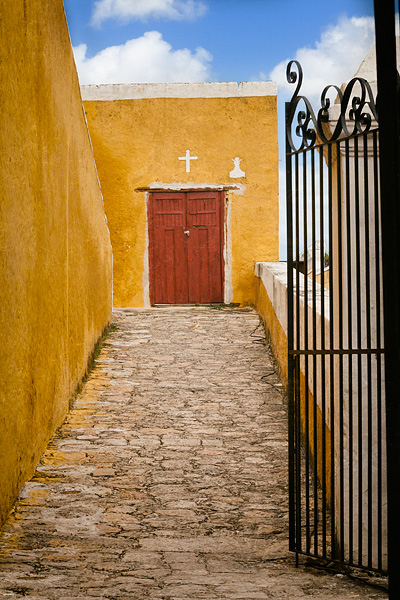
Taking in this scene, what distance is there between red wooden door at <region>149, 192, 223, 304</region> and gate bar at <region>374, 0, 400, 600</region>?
8606 mm

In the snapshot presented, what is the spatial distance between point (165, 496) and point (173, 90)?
8323mm

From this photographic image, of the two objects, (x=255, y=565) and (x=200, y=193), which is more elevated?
(x=200, y=193)

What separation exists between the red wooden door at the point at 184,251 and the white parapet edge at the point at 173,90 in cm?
171

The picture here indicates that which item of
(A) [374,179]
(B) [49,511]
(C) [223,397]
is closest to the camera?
(A) [374,179]

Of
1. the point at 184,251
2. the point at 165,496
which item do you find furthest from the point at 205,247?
the point at 165,496

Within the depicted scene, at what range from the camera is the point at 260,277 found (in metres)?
9.64

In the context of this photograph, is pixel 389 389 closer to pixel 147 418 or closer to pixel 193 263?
pixel 147 418

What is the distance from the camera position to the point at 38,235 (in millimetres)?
4547

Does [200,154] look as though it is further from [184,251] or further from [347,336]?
[347,336]

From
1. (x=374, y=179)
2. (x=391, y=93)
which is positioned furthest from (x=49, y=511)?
(x=391, y=93)

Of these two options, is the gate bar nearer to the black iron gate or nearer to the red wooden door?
the black iron gate

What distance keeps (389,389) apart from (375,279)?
1097 millimetres

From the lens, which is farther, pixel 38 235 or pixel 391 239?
pixel 38 235

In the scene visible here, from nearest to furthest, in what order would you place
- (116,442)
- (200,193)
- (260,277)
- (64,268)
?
(116,442)
(64,268)
(260,277)
(200,193)
